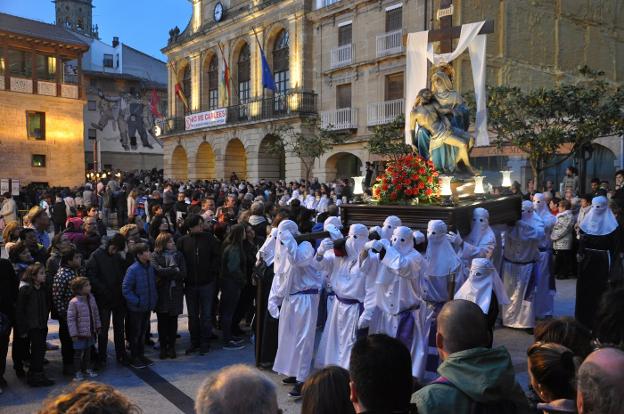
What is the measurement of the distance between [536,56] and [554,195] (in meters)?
13.8

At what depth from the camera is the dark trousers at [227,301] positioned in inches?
306

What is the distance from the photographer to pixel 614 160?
72.4ft

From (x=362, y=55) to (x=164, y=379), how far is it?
23003mm

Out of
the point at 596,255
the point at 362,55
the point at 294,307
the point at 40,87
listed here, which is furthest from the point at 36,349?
the point at 40,87

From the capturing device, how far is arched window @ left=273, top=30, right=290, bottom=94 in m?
31.7

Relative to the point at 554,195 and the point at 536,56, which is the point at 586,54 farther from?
the point at 554,195

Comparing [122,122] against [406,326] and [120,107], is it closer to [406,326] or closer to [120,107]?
[120,107]

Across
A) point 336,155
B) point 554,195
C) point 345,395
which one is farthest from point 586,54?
point 345,395

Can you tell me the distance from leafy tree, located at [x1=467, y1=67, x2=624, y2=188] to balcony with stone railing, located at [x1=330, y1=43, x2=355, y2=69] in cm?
1150

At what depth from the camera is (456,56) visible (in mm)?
10992

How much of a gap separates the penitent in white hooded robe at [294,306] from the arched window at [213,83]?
32673mm

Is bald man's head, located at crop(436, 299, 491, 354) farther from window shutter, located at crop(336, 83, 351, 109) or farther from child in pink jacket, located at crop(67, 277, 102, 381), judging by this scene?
window shutter, located at crop(336, 83, 351, 109)

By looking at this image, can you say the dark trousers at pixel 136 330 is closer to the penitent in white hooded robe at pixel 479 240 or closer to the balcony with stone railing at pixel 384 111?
the penitent in white hooded robe at pixel 479 240

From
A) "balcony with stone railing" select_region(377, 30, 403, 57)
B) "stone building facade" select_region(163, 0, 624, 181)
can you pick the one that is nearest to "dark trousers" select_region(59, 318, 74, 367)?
"stone building facade" select_region(163, 0, 624, 181)
